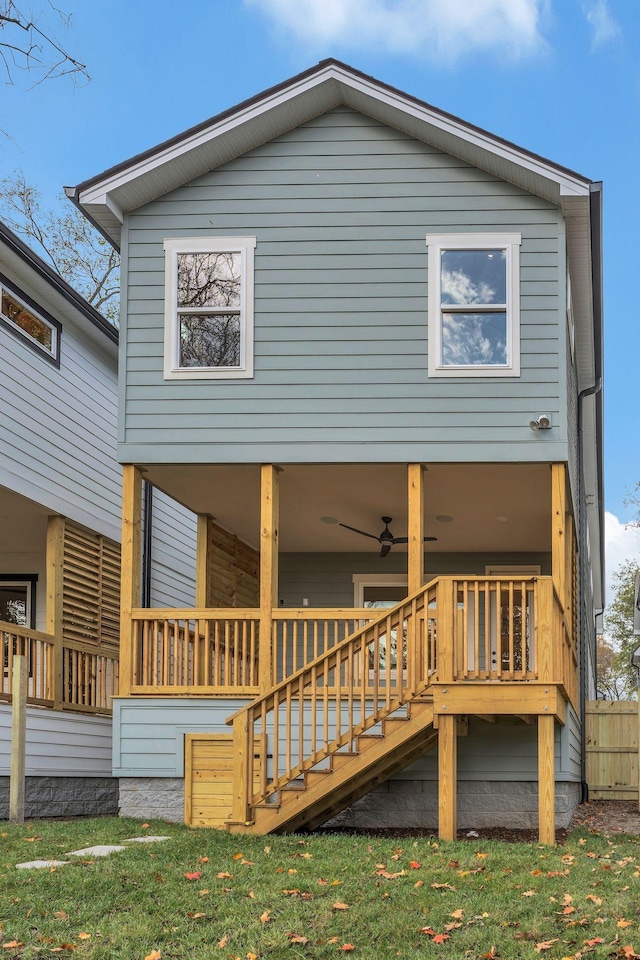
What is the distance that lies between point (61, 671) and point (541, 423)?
7051 millimetres

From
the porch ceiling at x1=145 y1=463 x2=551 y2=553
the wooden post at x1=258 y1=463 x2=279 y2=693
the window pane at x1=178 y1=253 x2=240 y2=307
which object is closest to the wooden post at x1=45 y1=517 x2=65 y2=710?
the porch ceiling at x1=145 y1=463 x2=551 y2=553

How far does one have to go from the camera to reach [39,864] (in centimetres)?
881

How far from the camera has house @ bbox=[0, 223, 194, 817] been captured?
14430mm

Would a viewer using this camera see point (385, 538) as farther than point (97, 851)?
Yes

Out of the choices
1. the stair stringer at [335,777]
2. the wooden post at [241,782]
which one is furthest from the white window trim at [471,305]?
the wooden post at [241,782]

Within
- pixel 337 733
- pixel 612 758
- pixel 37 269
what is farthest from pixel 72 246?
pixel 337 733

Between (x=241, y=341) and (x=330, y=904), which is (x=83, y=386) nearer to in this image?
(x=241, y=341)

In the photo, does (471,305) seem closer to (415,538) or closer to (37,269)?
(415,538)

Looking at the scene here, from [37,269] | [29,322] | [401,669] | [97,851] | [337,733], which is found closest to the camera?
[97,851]

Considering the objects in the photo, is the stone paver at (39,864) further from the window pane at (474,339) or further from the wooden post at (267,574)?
the window pane at (474,339)

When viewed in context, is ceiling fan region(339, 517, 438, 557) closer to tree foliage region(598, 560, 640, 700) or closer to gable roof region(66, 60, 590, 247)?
gable roof region(66, 60, 590, 247)

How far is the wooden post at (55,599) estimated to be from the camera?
15352 mm

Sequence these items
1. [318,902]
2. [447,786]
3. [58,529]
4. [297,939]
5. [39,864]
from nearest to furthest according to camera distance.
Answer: [297,939] < [318,902] < [39,864] < [447,786] < [58,529]

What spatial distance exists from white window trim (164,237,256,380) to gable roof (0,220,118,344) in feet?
6.27
